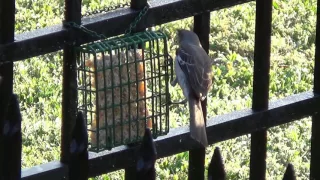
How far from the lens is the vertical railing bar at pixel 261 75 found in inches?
149

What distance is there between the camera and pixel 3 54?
3.18 metres

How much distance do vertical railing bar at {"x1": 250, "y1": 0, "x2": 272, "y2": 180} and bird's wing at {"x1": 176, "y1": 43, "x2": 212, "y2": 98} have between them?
15.6 inches

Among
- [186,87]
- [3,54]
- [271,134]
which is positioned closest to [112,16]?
[3,54]

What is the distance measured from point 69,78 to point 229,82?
2.88 meters

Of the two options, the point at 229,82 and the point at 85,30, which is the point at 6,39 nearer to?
the point at 85,30

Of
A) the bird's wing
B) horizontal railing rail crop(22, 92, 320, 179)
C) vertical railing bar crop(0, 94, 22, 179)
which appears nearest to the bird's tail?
horizontal railing rail crop(22, 92, 320, 179)

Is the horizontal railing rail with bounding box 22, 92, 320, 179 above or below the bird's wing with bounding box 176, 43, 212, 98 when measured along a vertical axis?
below

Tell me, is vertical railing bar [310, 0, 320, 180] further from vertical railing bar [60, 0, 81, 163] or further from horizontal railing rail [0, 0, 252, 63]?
vertical railing bar [60, 0, 81, 163]

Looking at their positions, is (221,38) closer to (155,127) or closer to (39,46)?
(155,127)

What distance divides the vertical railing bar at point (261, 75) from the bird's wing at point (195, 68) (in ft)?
1.30

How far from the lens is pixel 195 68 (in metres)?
4.36

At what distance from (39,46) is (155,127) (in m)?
0.70

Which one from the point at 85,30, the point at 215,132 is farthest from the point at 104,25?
the point at 215,132

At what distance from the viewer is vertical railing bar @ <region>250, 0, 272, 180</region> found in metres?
3.77
